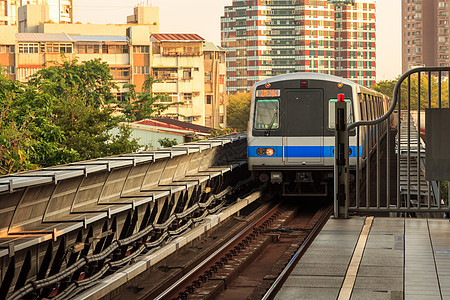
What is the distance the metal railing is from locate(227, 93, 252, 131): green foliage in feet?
337

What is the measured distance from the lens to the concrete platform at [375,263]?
23.8 ft

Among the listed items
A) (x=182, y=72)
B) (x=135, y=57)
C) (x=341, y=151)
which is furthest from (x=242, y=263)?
(x=182, y=72)

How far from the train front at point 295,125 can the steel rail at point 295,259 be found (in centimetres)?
129

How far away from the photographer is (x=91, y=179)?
1088cm

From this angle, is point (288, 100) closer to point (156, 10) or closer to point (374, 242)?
point (374, 242)

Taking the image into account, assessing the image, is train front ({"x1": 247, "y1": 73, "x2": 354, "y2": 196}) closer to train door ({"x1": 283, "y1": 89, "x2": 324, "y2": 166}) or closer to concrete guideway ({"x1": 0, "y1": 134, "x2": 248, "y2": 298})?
train door ({"x1": 283, "y1": 89, "x2": 324, "y2": 166})

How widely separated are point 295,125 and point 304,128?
0.22m

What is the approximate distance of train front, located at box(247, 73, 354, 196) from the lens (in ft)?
60.1

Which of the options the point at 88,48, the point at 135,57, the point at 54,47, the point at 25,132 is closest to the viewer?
the point at 25,132

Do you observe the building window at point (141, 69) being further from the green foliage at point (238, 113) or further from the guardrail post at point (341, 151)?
the guardrail post at point (341, 151)

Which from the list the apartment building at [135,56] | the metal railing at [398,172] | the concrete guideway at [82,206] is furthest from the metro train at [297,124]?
the apartment building at [135,56]

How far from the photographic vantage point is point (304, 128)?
60.5 feet

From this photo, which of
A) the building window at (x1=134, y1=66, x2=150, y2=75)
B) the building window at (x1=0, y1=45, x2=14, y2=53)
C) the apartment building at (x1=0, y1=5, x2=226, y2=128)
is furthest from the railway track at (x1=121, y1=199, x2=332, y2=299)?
the building window at (x1=0, y1=45, x2=14, y2=53)

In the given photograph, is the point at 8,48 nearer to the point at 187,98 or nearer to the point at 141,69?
the point at 141,69
